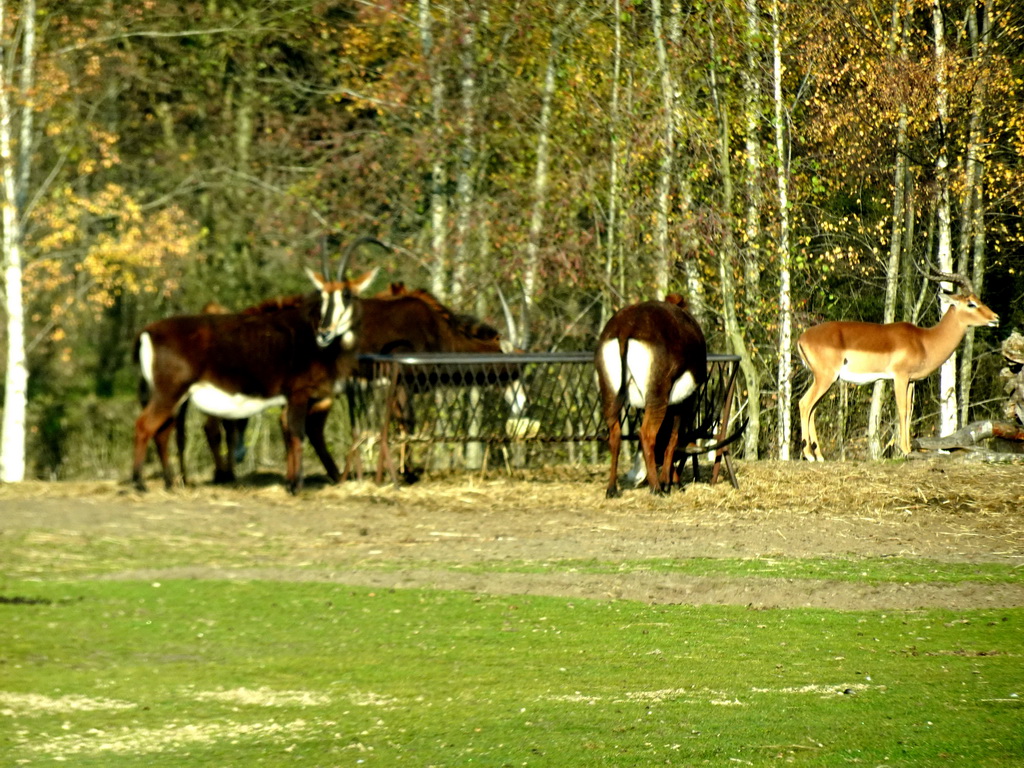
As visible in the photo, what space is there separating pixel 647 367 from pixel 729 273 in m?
6.93

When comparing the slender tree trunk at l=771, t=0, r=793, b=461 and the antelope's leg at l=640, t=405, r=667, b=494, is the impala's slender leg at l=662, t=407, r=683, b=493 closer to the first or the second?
the antelope's leg at l=640, t=405, r=667, b=494

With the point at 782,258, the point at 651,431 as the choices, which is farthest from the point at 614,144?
the point at 651,431

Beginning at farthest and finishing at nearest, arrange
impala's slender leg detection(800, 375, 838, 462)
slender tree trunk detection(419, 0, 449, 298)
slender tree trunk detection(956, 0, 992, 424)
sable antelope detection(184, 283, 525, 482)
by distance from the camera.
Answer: slender tree trunk detection(419, 0, 449, 298)
slender tree trunk detection(956, 0, 992, 424)
impala's slender leg detection(800, 375, 838, 462)
sable antelope detection(184, 283, 525, 482)

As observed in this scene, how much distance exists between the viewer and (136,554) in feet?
38.8

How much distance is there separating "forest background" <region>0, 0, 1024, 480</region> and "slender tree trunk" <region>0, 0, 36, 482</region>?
6 centimetres

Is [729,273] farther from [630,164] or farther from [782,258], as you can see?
[630,164]

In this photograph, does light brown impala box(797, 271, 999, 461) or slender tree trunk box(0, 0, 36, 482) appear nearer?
light brown impala box(797, 271, 999, 461)

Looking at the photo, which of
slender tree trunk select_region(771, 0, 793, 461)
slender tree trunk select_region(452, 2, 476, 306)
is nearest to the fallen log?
slender tree trunk select_region(771, 0, 793, 461)

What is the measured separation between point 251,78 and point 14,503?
51.1ft

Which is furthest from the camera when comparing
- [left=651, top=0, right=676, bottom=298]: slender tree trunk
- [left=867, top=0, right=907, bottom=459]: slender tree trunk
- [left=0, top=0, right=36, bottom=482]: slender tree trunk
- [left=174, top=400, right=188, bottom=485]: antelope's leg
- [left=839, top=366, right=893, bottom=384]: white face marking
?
[left=0, top=0, right=36, bottom=482]: slender tree trunk

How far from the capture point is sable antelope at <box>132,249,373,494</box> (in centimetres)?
1506

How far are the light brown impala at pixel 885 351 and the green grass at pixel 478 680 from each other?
10.0 m

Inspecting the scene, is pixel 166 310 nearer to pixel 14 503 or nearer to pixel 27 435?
pixel 27 435

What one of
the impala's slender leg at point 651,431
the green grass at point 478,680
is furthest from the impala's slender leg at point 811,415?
the green grass at point 478,680
